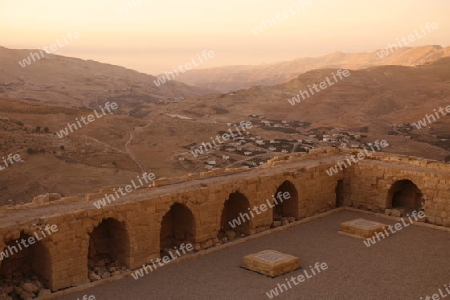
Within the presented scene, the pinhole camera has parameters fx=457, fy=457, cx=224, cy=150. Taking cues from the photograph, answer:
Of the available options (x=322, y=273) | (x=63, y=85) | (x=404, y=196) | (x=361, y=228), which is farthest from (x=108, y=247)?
(x=63, y=85)

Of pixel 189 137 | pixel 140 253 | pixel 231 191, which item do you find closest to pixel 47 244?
pixel 140 253

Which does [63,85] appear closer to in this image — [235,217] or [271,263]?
[235,217]

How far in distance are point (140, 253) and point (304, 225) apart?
267 inches

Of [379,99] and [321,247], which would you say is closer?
[321,247]

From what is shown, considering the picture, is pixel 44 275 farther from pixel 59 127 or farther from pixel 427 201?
pixel 59 127

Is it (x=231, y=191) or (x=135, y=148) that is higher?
(x=135, y=148)

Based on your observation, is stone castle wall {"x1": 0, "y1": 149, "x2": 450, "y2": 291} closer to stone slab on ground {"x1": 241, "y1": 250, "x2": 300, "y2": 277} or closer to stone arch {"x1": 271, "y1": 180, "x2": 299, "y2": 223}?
stone arch {"x1": 271, "y1": 180, "x2": 299, "y2": 223}

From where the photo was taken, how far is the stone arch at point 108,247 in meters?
12.5

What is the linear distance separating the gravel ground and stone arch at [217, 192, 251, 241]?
72 cm

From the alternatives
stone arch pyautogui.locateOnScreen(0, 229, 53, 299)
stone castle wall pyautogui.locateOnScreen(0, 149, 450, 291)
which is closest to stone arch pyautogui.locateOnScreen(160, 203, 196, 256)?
stone castle wall pyautogui.locateOnScreen(0, 149, 450, 291)

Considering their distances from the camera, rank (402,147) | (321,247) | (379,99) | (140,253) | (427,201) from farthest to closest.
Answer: (379,99), (402,147), (427,201), (321,247), (140,253)

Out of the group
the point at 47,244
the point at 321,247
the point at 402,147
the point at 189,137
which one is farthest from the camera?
the point at 189,137

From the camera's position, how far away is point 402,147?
40.4 meters

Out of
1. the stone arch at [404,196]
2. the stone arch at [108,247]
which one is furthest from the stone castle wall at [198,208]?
the stone arch at [404,196]
